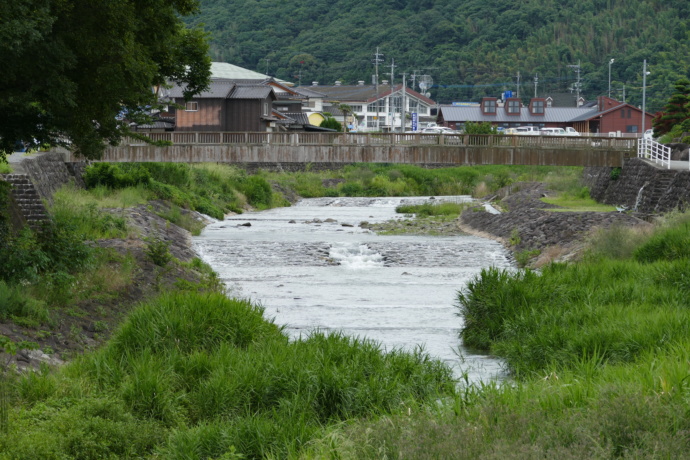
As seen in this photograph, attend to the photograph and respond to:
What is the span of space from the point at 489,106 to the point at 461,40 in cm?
5869

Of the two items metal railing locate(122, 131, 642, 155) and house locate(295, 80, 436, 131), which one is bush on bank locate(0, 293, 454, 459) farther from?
house locate(295, 80, 436, 131)

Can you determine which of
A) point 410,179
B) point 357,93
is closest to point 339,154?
point 410,179

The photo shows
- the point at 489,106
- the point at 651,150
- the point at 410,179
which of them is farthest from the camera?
the point at 489,106

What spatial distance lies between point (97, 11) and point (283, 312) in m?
8.65

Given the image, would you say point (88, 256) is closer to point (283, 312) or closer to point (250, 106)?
point (283, 312)

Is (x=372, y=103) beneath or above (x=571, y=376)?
above

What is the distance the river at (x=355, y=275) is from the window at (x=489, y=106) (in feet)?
190

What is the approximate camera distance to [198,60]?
22109 millimetres

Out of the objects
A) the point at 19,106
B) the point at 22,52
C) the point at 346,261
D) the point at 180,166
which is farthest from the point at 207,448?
the point at 180,166

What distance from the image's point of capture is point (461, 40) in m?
162

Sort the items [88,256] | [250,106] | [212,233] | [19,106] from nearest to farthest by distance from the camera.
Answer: [19,106] → [88,256] → [212,233] → [250,106]

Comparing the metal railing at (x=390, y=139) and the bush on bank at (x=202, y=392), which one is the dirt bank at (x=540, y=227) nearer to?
the metal railing at (x=390, y=139)

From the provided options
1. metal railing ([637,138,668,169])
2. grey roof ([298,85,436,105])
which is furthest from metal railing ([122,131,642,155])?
grey roof ([298,85,436,105])

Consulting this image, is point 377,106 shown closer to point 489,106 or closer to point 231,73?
point 489,106
